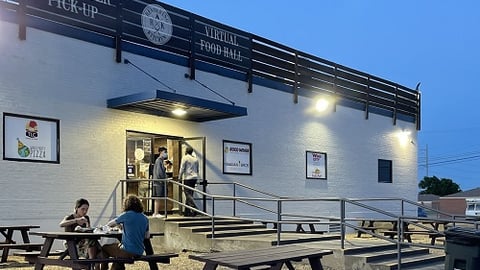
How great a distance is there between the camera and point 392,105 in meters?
25.6

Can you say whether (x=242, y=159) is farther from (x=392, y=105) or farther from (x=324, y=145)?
(x=392, y=105)

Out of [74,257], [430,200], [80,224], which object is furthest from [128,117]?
[430,200]

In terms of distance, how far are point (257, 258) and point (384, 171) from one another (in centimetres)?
1927

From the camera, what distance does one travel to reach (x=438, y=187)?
82.3 m

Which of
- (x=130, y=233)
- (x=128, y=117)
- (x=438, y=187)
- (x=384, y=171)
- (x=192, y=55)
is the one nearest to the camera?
(x=130, y=233)

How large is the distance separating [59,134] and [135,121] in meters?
2.25

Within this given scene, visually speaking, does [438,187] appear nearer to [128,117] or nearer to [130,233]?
[128,117]

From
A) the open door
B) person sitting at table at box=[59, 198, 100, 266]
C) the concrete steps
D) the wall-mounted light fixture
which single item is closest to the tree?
the wall-mounted light fixture

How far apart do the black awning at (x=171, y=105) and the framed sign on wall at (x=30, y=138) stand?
169 centimetres

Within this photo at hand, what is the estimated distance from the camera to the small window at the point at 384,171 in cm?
2461

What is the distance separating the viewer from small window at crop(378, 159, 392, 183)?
24609mm

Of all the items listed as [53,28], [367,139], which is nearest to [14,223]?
[53,28]

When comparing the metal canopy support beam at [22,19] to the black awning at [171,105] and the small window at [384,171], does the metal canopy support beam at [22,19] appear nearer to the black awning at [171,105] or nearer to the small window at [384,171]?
the black awning at [171,105]

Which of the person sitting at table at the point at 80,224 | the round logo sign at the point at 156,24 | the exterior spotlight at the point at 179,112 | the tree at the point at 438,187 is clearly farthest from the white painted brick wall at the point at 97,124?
the tree at the point at 438,187
